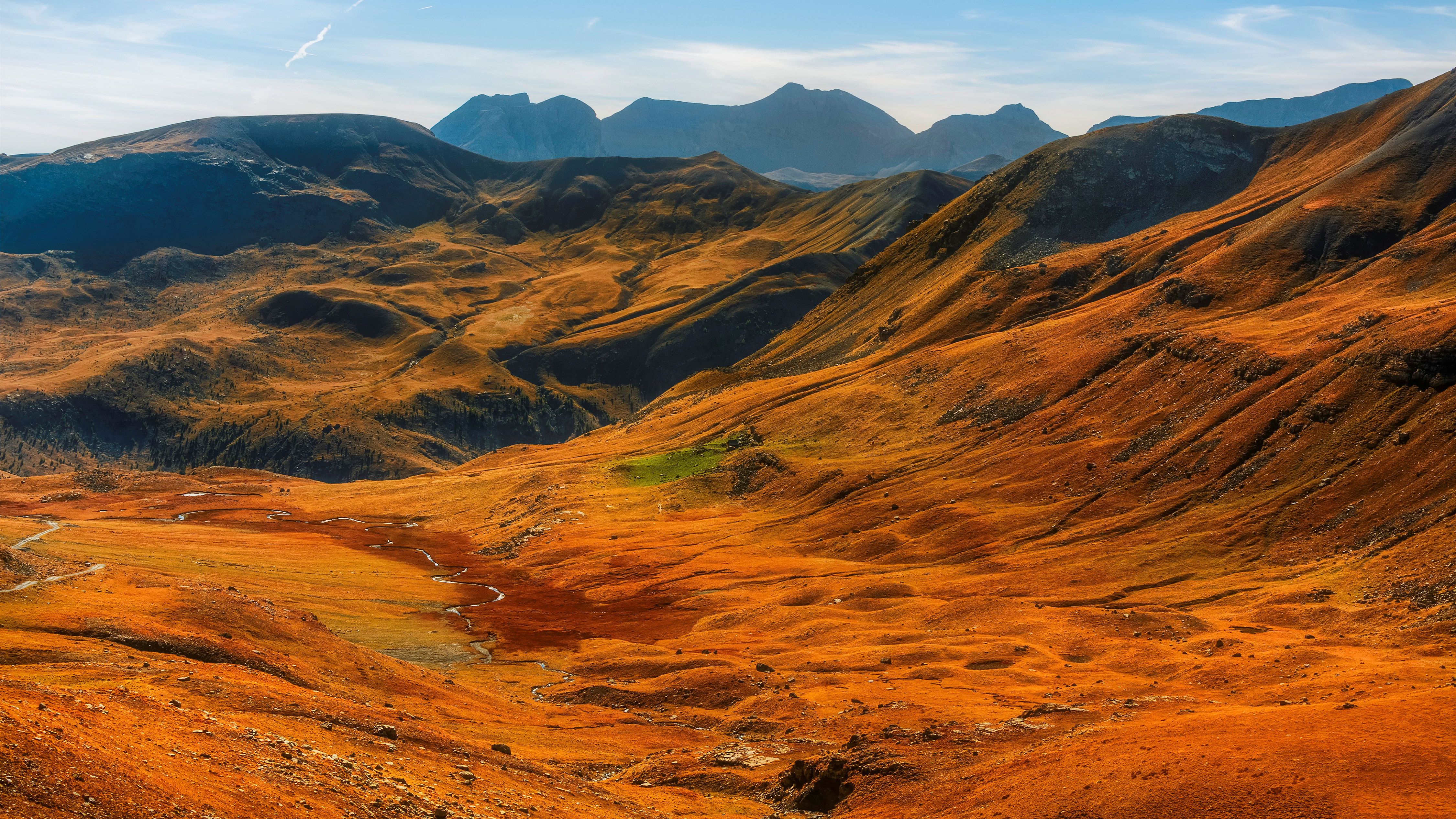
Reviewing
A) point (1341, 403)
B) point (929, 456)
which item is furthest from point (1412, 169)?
point (929, 456)

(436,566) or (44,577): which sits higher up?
(44,577)


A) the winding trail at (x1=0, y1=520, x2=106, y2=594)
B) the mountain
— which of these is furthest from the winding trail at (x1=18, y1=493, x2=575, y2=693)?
the mountain

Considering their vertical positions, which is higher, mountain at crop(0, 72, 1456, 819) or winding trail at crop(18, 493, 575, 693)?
mountain at crop(0, 72, 1456, 819)

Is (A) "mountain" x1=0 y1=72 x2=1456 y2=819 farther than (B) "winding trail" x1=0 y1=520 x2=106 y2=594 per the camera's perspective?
No

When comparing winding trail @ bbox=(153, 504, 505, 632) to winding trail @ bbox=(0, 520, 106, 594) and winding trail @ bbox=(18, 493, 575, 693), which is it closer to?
winding trail @ bbox=(18, 493, 575, 693)

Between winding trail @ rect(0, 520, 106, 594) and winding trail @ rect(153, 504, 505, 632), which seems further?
winding trail @ rect(153, 504, 505, 632)

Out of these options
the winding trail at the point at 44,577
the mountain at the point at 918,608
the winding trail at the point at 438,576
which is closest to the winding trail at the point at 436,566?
the winding trail at the point at 438,576

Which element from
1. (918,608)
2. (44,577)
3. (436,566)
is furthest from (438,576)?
(918,608)

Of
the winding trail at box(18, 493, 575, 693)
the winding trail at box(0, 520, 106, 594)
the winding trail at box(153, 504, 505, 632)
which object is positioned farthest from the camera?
the winding trail at box(153, 504, 505, 632)

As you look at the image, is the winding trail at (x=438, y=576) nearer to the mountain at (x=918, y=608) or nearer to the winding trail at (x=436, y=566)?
the winding trail at (x=436, y=566)

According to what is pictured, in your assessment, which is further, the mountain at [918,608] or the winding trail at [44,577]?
the winding trail at [44,577]

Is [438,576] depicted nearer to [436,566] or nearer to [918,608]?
[436,566]

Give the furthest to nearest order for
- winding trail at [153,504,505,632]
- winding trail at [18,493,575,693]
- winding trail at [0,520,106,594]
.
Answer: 1. winding trail at [153,504,505,632]
2. winding trail at [18,493,575,693]
3. winding trail at [0,520,106,594]

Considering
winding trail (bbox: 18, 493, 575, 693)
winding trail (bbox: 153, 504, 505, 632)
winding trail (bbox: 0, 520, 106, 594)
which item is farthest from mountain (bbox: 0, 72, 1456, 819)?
winding trail (bbox: 153, 504, 505, 632)
